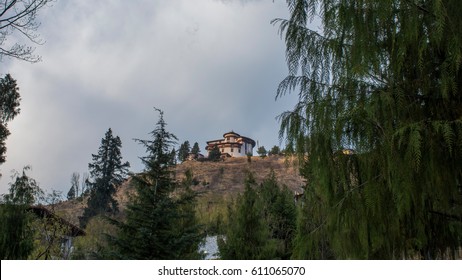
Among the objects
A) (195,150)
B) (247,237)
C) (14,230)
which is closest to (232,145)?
(195,150)

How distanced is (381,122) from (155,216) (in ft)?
22.9

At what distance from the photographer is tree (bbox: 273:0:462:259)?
2564mm

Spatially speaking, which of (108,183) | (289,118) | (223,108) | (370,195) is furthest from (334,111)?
(108,183)

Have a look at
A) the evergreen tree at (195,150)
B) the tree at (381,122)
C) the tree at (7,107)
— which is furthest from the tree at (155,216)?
the evergreen tree at (195,150)

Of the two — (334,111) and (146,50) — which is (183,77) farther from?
(334,111)

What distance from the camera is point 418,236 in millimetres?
3150

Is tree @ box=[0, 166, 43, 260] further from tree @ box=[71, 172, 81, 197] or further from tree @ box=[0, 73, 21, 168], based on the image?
tree @ box=[71, 172, 81, 197]

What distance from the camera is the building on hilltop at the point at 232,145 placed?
86169mm

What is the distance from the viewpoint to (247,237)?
12195mm

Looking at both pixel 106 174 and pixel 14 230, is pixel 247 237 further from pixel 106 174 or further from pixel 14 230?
pixel 106 174

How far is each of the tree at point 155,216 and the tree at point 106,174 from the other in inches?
1487

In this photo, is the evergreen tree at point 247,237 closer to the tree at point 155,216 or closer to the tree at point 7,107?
the tree at point 155,216

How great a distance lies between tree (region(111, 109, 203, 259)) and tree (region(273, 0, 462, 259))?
588cm
